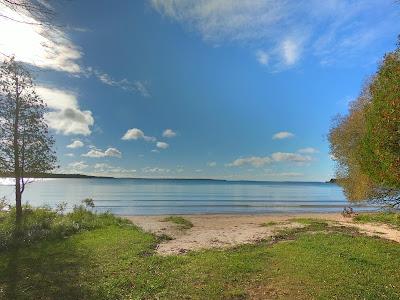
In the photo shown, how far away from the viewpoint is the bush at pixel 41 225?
77.5 feet

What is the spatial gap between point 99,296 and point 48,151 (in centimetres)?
2007

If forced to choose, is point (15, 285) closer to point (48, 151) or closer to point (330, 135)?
point (48, 151)

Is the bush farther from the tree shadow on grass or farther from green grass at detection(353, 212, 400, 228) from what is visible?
green grass at detection(353, 212, 400, 228)

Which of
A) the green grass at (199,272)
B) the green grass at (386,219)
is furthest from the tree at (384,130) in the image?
the green grass at (386,219)

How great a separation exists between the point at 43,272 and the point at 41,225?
38.6 ft

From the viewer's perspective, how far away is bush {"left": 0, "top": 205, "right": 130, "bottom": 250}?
931 inches

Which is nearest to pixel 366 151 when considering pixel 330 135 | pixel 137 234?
pixel 137 234

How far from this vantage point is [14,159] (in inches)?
1162

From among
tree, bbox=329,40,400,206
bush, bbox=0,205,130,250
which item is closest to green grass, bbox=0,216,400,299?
bush, bbox=0,205,130,250

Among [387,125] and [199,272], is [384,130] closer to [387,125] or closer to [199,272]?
[387,125]

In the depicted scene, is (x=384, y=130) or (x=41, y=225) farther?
(x=41, y=225)

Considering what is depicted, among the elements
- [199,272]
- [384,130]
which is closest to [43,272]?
[199,272]

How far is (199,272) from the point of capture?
16312 mm

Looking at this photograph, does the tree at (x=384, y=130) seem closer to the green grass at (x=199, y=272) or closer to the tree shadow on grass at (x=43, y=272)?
the green grass at (x=199, y=272)
